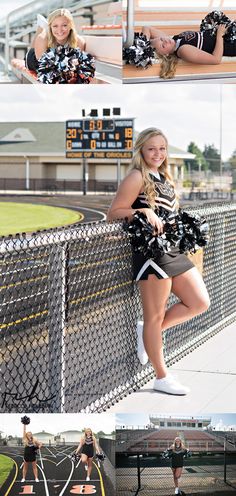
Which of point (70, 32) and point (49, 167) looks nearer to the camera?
point (70, 32)

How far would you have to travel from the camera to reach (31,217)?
46812mm

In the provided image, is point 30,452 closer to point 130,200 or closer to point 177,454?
point 177,454

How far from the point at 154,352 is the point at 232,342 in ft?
6.19

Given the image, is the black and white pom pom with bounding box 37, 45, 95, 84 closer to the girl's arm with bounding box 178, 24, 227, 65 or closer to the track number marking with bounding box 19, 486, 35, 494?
the girl's arm with bounding box 178, 24, 227, 65

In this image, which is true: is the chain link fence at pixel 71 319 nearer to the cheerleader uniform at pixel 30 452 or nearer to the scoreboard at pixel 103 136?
the cheerleader uniform at pixel 30 452

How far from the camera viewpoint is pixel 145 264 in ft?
16.4

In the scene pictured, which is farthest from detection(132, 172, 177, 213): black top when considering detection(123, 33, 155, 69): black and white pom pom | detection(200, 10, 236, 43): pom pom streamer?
detection(200, 10, 236, 43): pom pom streamer

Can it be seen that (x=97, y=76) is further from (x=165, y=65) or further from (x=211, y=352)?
(x=211, y=352)

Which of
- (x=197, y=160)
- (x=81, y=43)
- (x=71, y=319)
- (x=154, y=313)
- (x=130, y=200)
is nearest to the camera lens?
(x=71, y=319)

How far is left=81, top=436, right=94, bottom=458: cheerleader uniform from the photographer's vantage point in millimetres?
4023

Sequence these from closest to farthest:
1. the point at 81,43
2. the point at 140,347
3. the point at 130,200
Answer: the point at 130,200
the point at 140,347
the point at 81,43

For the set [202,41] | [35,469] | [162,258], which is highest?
[202,41]

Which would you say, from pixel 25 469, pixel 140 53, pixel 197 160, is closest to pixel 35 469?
pixel 25 469

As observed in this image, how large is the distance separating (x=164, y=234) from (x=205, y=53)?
2718mm
